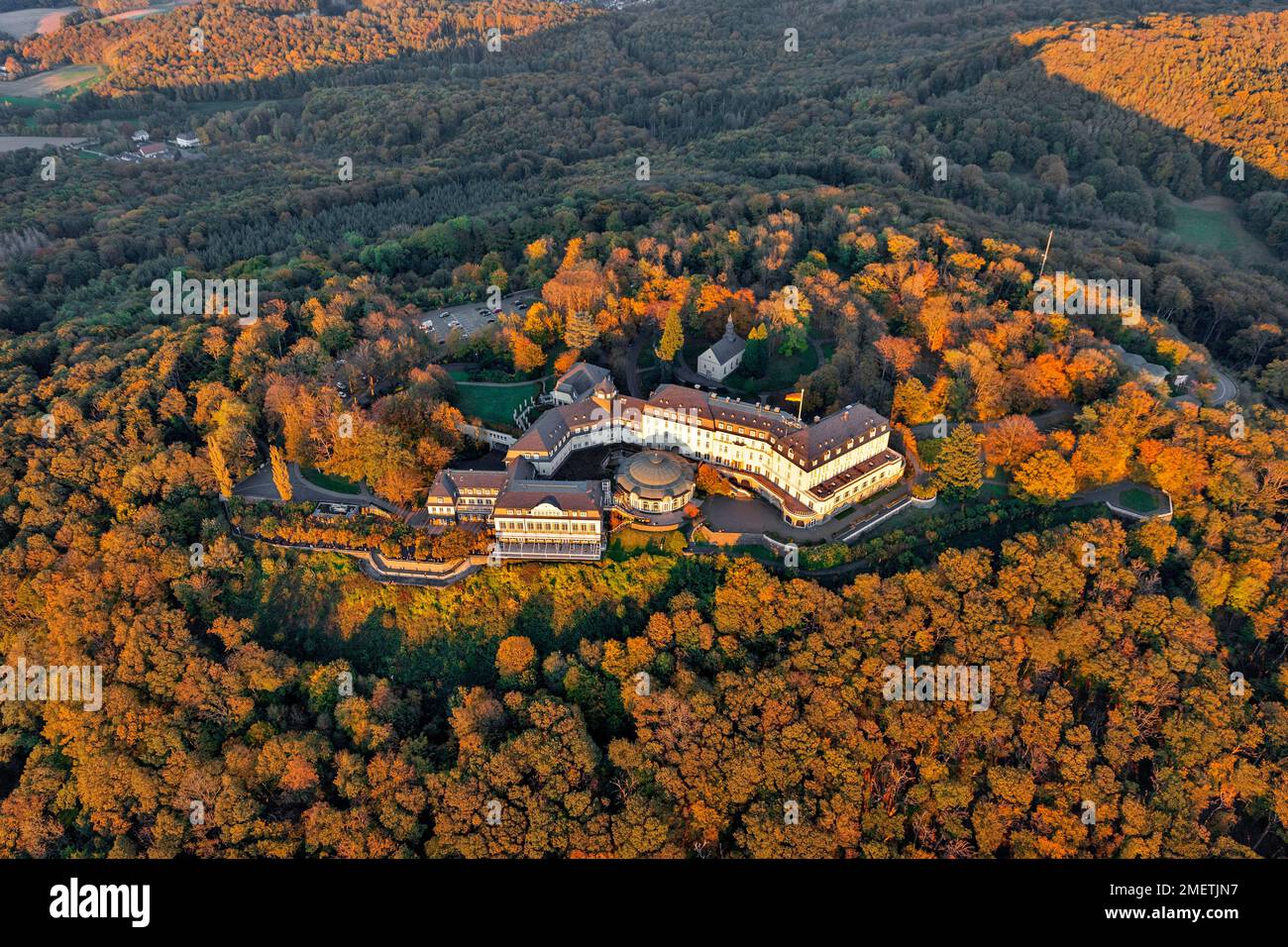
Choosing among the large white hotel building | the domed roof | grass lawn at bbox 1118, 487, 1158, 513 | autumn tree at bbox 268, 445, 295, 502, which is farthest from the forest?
the domed roof

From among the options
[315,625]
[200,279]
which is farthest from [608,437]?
[200,279]

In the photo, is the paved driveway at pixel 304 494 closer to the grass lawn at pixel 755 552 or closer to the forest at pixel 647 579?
the forest at pixel 647 579

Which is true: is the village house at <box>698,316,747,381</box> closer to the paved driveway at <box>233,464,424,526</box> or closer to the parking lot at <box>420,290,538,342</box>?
the parking lot at <box>420,290,538,342</box>

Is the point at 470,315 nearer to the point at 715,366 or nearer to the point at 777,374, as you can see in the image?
the point at 715,366

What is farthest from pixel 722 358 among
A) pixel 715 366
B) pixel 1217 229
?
pixel 1217 229

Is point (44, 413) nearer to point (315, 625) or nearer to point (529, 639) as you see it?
point (315, 625)


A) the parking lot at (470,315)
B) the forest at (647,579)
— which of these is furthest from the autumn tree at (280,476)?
the parking lot at (470,315)
